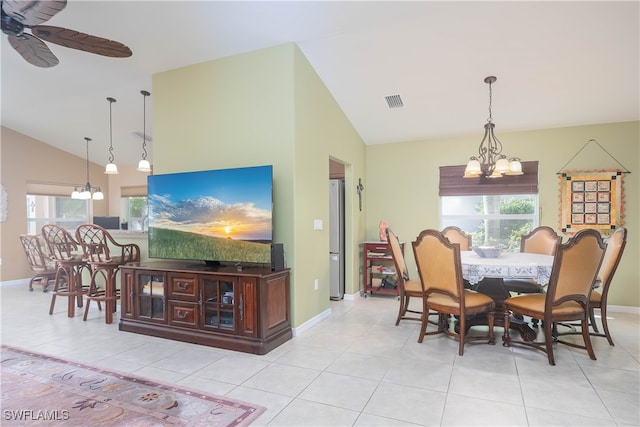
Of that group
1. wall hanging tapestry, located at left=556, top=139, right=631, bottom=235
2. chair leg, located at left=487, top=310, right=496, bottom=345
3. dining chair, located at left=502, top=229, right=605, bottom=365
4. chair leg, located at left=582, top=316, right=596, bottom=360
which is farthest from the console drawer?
wall hanging tapestry, located at left=556, top=139, right=631, bottom=235

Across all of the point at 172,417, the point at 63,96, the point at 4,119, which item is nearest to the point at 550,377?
the point at 172,417

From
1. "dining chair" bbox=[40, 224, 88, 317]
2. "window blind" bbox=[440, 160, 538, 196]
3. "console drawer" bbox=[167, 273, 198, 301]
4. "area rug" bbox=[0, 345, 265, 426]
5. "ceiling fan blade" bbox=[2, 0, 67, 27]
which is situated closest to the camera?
"area rug" bbox=[0, 345, 265, 426]

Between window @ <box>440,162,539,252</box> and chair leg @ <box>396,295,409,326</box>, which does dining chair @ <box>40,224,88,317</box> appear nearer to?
chair leg @ <box>396,295,409,326</box>

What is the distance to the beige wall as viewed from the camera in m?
4.59

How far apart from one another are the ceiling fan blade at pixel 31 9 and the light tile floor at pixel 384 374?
257 centimetres

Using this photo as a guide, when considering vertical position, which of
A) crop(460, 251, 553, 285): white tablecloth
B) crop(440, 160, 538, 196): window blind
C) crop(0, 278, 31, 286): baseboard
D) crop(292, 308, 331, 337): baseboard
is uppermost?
crop(440, 160, 538, 196): window blind

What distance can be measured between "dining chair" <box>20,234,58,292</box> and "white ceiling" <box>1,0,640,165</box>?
2495 millimetres

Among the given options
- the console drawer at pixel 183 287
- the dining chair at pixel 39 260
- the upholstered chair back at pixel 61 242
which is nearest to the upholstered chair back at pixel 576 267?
the console drawer at pixel 183 287

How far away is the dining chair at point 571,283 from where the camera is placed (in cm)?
286

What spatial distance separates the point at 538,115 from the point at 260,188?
12.1 feet

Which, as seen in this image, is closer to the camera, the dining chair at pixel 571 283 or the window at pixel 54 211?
the dining chair at pixel 571 283

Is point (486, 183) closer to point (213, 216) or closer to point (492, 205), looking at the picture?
point (492, 205)

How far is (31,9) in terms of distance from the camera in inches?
90.3

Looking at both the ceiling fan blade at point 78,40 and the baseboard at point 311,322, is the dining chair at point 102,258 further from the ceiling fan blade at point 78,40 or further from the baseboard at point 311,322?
the baseboard at point 311,322
